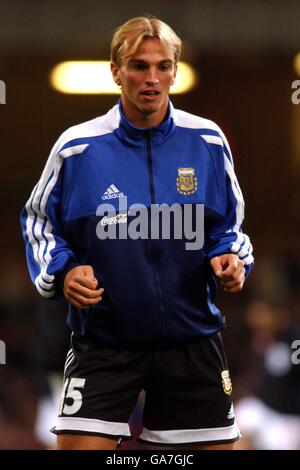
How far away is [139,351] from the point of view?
3.23 meters

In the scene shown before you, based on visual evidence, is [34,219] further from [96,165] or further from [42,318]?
[42,318]

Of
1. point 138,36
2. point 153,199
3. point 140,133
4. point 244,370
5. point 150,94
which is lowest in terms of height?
point 244,370

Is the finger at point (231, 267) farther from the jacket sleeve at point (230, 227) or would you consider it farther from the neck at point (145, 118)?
the neck at point (145, 118)

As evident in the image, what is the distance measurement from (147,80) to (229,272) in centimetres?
58

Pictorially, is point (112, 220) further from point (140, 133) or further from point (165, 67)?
point (165, 67)

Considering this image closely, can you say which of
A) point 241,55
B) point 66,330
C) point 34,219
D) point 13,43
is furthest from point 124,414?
point 241,55

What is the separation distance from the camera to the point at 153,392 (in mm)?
3281

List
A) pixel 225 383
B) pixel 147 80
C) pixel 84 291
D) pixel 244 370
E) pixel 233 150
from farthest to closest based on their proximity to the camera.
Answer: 1. pixel 233 150
2. pixel 244 370
3. pixel 225 383
4. pixel 147 80
5. pixel 84 291

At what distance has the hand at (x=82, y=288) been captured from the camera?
10.1 ft

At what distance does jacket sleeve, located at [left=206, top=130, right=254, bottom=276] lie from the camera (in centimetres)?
323

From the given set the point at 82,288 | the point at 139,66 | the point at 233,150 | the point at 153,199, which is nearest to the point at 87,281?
the point at 82,288

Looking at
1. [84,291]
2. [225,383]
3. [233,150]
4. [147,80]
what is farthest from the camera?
[233,150]

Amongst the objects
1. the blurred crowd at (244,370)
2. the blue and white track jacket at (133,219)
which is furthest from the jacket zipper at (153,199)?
the blurred crowd at (244,370)

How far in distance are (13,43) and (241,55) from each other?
1.80m
